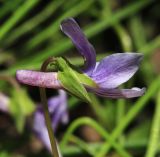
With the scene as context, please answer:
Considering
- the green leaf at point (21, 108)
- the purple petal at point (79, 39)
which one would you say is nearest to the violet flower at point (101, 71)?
the purple petal at point (79, 39)

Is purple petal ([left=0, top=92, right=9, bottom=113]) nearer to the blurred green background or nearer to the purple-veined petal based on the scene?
the blurred green background

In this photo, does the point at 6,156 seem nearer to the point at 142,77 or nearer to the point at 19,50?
the point at 19,50

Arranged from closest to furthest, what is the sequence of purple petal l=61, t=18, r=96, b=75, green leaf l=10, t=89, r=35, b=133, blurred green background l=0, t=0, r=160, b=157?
purple petal l=61, t=18, r=96, b=75 → green leaf l=10, t=89, r=35, b=133 → blurred green background l=0, t=0, r=160, b=157

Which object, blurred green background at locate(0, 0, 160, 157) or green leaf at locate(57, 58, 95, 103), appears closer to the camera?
green leaf at locate(57, 58, 95, 103)

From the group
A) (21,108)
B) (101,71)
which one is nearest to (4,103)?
(21,108)

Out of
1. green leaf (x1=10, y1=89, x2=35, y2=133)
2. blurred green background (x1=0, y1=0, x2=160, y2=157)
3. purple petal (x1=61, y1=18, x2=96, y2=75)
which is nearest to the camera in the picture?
purple petal (x1=61, y1=18, x2=96, y2=75)

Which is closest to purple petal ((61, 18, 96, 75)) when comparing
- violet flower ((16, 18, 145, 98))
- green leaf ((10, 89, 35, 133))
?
violet flower ((16, 18, 145, 98))

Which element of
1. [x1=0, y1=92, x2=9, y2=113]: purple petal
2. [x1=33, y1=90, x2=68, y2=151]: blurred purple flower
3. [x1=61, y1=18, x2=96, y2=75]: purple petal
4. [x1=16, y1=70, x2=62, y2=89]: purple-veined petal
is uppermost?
[x1=61, y1=18, x2=96, y2=75]: purple petal

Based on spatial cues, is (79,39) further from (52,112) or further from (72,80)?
(52,112)

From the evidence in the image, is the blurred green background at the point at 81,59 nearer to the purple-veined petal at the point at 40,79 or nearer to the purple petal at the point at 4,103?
the purple petal at the point at 4,103
